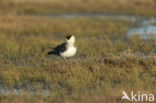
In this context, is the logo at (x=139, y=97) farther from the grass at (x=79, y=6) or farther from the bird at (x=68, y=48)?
the grass at (x=79, y=6)

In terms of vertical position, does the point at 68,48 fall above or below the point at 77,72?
above

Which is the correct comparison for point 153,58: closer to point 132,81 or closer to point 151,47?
point 132,81

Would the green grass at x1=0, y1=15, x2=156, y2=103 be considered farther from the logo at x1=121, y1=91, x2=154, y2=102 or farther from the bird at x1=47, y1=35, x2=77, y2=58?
the bird at x1=47, y1=35, x2=77, y2=58

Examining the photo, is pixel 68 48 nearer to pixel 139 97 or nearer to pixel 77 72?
pixel 77 72

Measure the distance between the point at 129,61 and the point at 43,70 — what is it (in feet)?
8.51

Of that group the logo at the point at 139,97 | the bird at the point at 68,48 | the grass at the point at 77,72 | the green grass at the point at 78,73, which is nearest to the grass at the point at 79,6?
the grass at the point at 77,72

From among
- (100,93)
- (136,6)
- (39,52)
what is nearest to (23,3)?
(136,6)

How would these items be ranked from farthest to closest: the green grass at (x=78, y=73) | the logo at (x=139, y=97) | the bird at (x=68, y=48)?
the bird at (x=68, y=48), the green grass at (x=78, y=73), the logo at (x=139, y=97)

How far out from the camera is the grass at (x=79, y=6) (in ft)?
99.7

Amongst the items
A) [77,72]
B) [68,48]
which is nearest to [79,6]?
[68,48]

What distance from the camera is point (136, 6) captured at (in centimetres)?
3231

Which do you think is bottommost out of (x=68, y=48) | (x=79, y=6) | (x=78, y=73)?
(x=78, y=73)

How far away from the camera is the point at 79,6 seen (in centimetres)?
3325

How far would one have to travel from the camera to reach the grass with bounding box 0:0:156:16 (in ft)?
99.7
